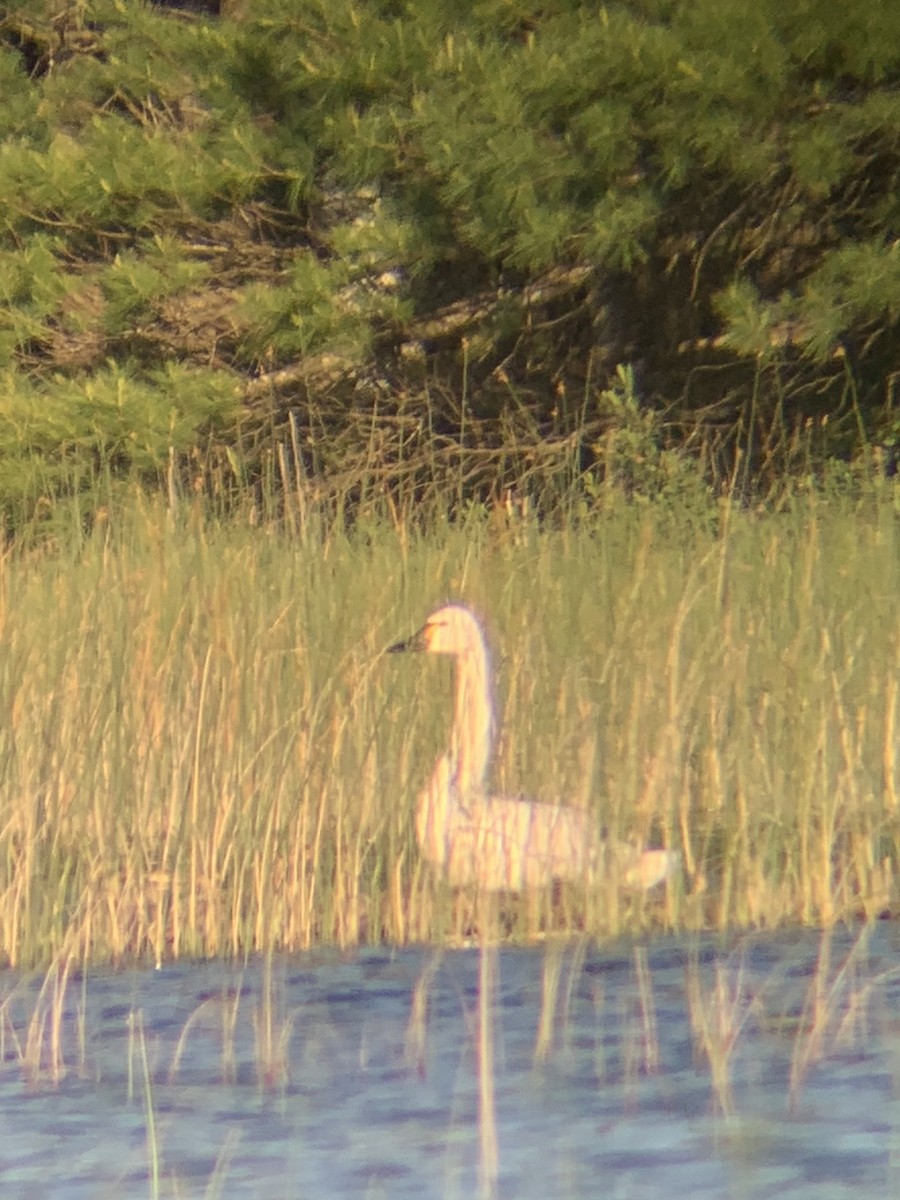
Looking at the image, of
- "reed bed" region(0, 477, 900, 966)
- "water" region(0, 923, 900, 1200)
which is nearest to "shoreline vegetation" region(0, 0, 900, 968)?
"reed bed" region(0, 477, 900, 966)

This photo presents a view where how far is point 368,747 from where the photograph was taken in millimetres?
5359

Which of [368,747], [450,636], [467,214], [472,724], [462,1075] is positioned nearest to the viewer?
[462,1075]

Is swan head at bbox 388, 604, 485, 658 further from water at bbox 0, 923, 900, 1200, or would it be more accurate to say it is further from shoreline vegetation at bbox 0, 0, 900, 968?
water at bbox 0, 923, 900, 1200

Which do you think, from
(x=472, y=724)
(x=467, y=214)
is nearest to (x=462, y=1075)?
(x=472, y=724)

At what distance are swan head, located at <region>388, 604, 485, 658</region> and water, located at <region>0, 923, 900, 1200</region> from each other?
3.61ft

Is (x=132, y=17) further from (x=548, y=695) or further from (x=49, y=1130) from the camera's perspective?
(x=49, y=1130)

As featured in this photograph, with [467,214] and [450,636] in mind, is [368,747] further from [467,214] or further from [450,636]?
[467,214]

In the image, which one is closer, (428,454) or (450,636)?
(450,636)

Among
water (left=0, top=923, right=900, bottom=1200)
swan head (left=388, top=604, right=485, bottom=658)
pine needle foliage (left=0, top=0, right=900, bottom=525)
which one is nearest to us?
water (left=0, top=923, right=900, bottom=1200)

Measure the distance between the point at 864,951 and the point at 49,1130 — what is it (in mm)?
1741

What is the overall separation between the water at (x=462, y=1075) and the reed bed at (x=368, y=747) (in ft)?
0.51

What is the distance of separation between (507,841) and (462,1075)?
1102mm

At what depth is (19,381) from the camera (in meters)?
12.8

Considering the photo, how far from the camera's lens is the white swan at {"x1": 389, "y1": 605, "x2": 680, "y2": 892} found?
5020mm
